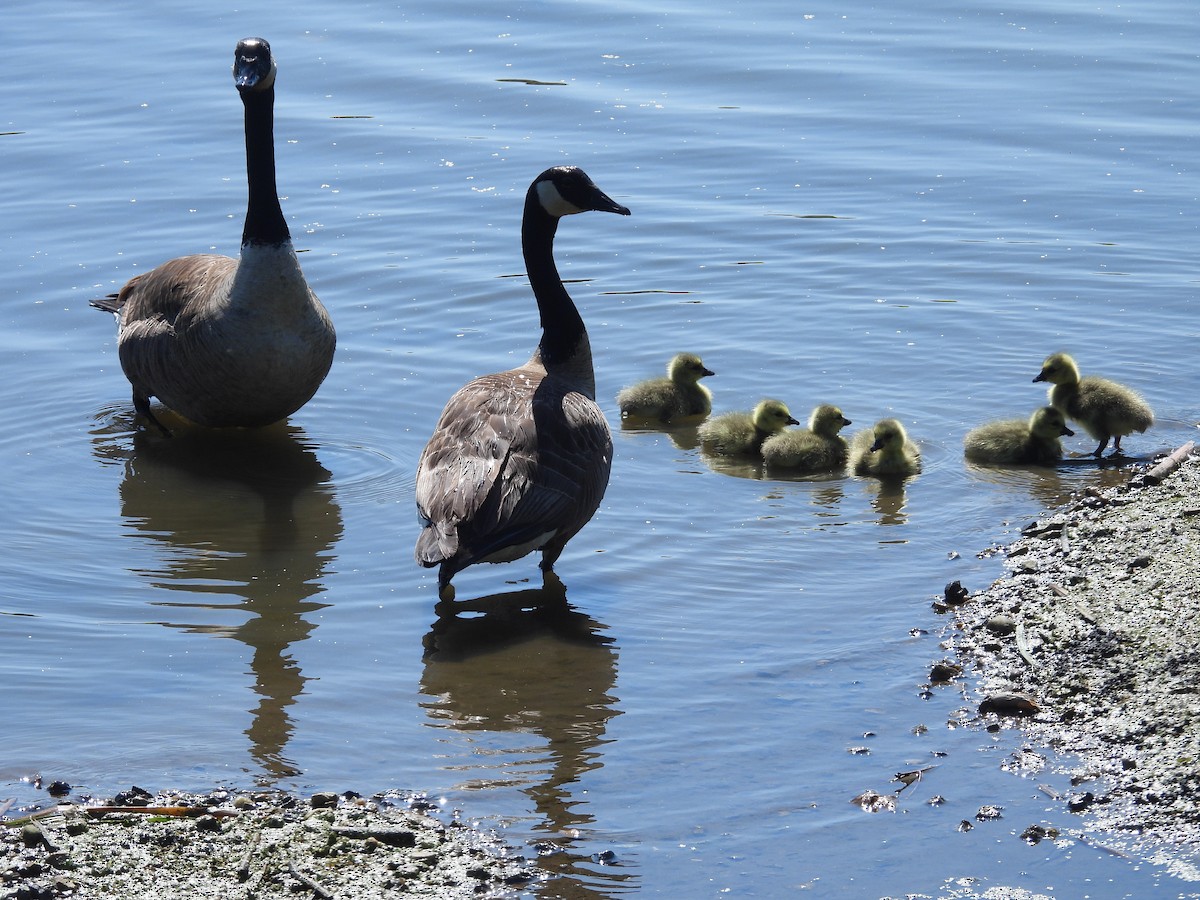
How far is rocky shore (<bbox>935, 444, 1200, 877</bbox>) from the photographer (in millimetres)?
6184

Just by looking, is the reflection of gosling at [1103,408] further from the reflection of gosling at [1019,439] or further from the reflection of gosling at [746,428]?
the reflection of gosling at [746,428]

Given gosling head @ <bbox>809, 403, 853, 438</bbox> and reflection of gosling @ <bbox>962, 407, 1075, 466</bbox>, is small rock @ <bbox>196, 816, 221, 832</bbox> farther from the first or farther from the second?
reflection of gosling @ <bbox>962, 407, 1075, 466</bbox>

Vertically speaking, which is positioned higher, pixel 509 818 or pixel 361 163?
pixel 361 163

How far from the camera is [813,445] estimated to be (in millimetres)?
10430

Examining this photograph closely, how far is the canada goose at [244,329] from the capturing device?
10719 millimetres

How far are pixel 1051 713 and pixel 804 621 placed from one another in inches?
63.0

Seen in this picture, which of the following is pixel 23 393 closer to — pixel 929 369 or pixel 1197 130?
pixel 929 369

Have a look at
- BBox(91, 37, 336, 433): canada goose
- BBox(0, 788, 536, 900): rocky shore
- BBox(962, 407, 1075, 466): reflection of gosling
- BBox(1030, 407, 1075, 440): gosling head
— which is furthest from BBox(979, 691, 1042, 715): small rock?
BBox(91, 37, 336, 433): canada goose

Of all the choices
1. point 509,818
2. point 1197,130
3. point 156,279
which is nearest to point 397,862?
point 509,818

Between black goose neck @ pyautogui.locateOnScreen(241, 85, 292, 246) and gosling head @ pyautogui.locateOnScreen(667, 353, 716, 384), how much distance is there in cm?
269

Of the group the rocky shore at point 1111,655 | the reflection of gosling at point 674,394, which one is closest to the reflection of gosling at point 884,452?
the rocky shore at point 1111,655

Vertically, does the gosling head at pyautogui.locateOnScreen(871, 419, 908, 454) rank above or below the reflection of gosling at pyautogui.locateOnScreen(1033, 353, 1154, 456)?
below

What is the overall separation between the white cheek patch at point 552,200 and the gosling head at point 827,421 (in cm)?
194

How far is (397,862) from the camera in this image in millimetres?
5988
